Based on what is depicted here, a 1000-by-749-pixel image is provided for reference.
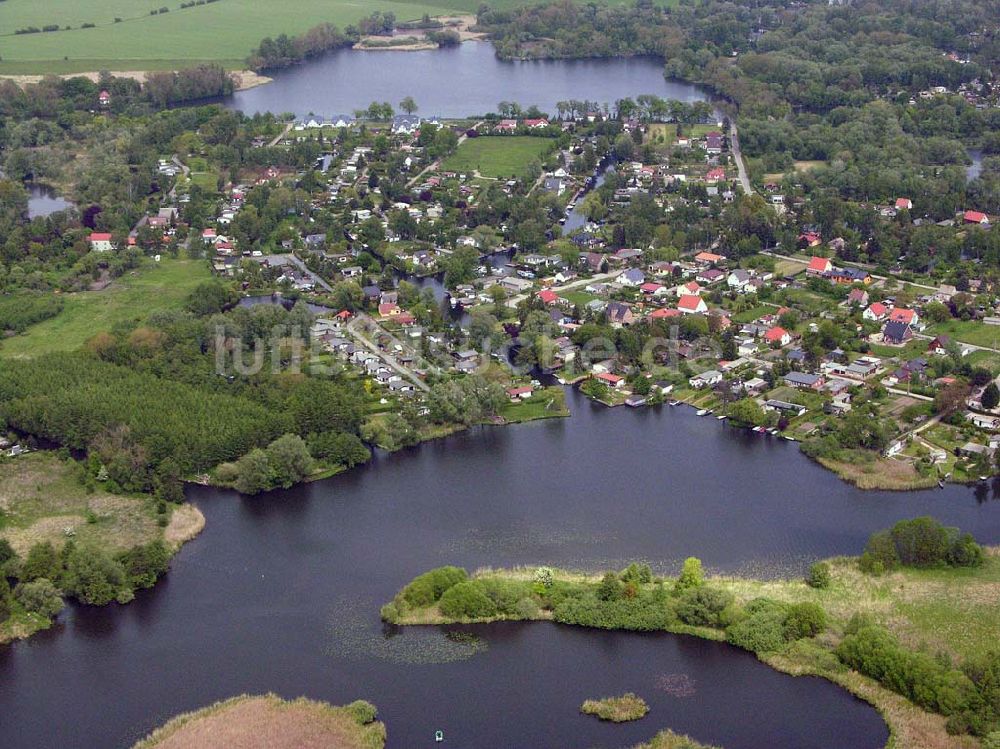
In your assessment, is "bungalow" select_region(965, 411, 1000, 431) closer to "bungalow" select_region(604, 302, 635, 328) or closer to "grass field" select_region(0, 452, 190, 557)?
"bungalow" select_region(604, 302, 635, 328)

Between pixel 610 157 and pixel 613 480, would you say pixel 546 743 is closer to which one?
pixel 613 480

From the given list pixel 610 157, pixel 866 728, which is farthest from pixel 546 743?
pixel 610 157

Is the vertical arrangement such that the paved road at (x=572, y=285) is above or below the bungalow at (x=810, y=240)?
below

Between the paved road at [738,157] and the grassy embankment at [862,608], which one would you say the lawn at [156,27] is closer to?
the paved road at [738,157]

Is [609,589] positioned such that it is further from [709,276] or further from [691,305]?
[709,276]

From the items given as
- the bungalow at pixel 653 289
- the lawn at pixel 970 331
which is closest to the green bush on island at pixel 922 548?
the lawn at pixel 970 331
